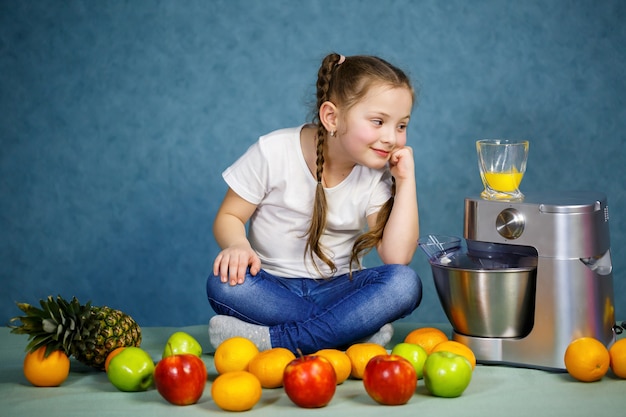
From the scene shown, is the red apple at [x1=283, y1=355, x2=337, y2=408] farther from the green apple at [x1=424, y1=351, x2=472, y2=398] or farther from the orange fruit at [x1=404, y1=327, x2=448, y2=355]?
the orange fruit at [x1=404, y1=327, x2=448, y2=355]

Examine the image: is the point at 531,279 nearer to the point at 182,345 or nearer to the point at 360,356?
the point at 360,356

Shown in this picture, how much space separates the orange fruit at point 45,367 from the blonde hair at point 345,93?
0.62m

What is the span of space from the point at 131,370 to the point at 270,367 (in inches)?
10.2

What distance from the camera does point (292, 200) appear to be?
1993mm

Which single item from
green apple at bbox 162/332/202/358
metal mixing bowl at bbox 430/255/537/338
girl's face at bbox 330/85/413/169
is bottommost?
green apple at bbox 162/332/202/358

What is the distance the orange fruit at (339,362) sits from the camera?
1582 mm

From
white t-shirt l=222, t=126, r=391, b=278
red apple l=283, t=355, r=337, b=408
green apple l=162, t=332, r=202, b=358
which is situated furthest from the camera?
white t-shirt l=222, t=126, r=391, b=278

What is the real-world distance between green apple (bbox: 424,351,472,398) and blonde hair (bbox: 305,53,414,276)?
0.52 meters

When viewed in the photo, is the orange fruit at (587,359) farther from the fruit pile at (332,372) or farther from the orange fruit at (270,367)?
the orange fruit at (270,367)

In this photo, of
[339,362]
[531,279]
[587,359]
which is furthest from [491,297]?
[339,362]

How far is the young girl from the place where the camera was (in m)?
1.85

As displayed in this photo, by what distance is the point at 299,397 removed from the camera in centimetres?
143

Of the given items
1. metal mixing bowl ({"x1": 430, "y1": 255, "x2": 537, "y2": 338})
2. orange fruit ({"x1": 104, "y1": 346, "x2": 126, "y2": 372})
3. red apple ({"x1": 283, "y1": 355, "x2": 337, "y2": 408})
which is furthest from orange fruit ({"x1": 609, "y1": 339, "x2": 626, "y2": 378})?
orange fruit ({"x1": 104, "y1": 346, "x2": 126, "y2": 372})

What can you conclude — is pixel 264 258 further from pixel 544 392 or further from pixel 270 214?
pixel 544 392
